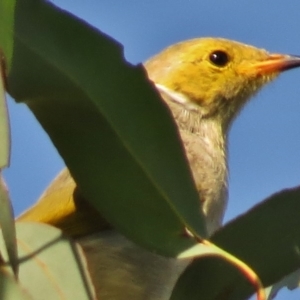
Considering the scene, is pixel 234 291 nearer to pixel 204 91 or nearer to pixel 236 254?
pixel 236 254

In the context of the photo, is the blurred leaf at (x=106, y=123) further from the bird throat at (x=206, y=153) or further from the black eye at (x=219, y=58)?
the black eye at (x=219, y=58)

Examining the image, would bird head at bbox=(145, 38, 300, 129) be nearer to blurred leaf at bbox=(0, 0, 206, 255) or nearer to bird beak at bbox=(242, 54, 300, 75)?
bird beak at bbox=(242, 54, 300, 75)

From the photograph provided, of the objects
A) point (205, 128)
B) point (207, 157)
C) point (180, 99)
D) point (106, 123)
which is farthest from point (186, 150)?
point (106, 123)

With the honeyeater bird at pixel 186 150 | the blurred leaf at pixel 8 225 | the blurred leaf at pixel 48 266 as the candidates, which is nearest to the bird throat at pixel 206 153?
the honeyeater bird at pixel 186 150

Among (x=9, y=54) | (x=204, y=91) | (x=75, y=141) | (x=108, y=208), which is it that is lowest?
(x=204, y=91)

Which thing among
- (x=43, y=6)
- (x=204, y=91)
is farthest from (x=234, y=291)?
(x=204, y=91)

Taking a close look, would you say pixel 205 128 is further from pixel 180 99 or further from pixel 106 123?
pixel 106 123

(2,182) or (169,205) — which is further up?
(2,182)
